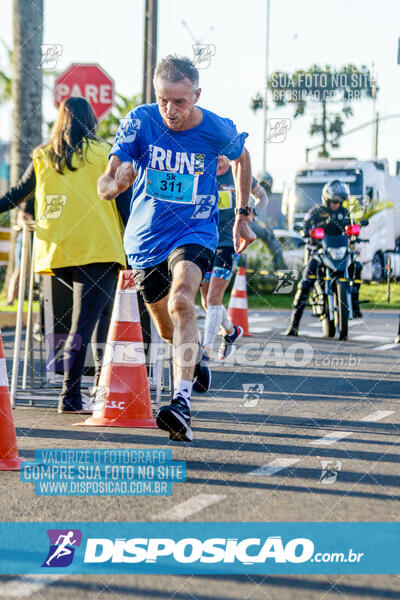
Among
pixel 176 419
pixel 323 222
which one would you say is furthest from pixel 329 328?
pixel 176 419

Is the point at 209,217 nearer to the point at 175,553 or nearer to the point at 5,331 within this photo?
the point at 175,553

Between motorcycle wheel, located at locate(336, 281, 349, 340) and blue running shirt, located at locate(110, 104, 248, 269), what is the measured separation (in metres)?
6.45

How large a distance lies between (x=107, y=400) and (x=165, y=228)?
1123 millimetres

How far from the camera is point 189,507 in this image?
393 cm

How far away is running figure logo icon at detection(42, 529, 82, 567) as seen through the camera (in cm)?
329

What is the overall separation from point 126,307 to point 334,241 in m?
6.59

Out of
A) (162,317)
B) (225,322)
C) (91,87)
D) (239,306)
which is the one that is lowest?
(239,306)

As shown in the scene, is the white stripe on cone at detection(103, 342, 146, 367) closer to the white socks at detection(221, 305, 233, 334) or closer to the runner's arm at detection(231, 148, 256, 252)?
the runner's arm at detection(231, 148, 256, 252)

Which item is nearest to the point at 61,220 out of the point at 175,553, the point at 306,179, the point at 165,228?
the point at 165,228

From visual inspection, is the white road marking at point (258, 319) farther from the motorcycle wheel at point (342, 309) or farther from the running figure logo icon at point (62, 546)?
the running figure logo icon at point (62, 546)

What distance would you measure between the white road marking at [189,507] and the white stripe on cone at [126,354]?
2096 millimetres

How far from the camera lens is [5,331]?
12523 mm

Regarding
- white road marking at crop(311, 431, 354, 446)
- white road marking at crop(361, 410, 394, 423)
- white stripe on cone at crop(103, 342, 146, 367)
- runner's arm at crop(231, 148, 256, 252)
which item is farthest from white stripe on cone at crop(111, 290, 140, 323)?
white road marking at crop(361, 410, 394, 423)

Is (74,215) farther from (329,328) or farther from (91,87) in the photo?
(91,87)
